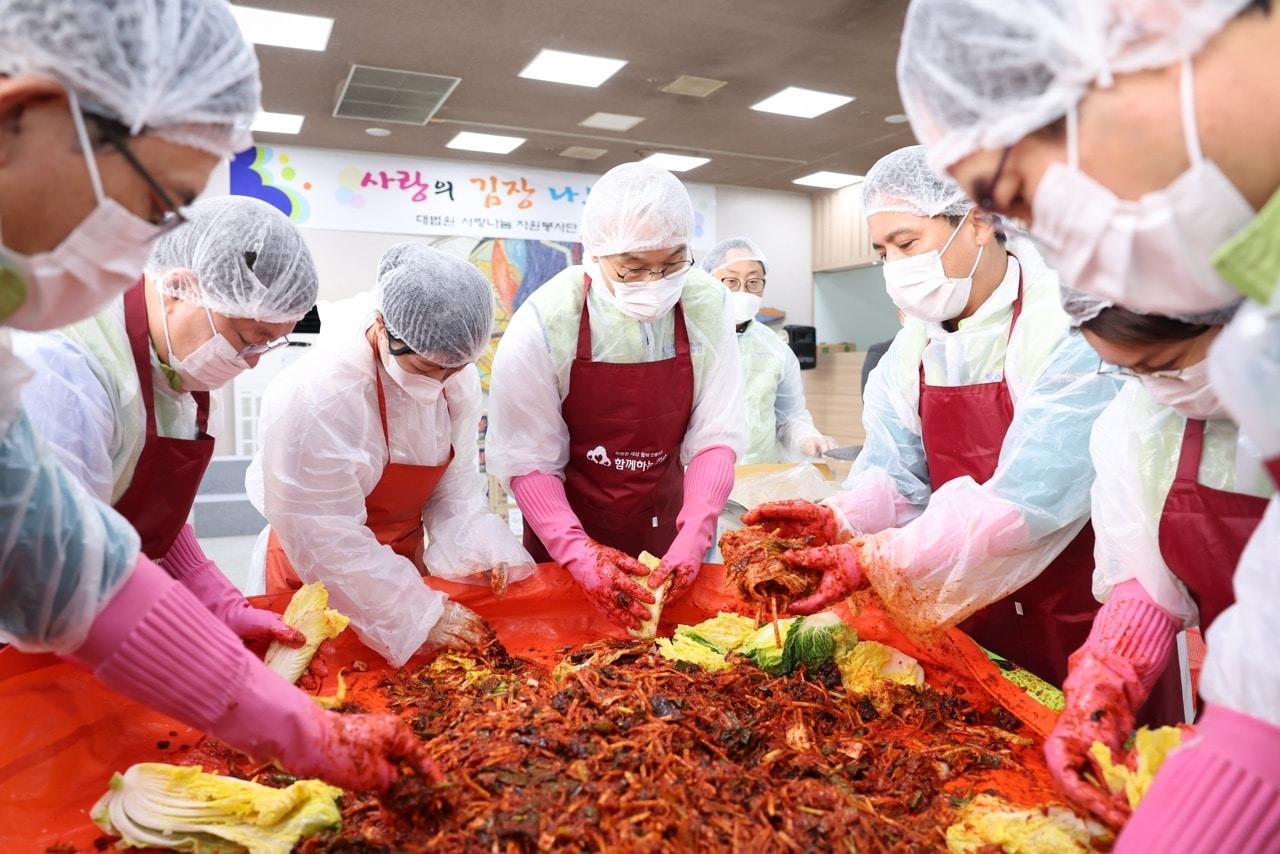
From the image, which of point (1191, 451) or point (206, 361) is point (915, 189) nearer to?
point (1191, 451)

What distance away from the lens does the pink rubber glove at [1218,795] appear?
3.43ft

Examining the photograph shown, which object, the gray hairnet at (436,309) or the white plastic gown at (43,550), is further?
the gray hairnet at (436,309)

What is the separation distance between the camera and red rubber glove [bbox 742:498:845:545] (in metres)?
2.63

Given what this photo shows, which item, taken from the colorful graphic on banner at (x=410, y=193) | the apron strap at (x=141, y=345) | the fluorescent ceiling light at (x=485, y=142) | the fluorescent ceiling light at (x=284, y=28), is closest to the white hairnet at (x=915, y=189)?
the apron strap at (x=141, y=345)

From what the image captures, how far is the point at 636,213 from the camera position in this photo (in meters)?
2.76

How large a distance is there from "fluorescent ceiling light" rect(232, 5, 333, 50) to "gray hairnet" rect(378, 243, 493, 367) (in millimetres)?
4282

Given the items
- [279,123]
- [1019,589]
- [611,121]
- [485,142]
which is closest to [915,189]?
[1019,589]

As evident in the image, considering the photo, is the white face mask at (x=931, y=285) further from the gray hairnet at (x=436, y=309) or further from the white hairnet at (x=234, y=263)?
the white hairnet at (x=234, y=263)

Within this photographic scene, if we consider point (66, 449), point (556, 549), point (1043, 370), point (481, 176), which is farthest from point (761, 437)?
point (481, 176)

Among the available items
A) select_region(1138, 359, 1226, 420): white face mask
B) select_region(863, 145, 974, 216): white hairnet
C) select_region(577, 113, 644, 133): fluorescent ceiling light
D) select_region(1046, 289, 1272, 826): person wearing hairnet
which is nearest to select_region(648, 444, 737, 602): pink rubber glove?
select_region(863, 145, 974, 216): white hairnet

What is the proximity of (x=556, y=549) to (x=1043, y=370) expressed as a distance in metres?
1.57

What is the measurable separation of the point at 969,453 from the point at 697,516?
0.91 m

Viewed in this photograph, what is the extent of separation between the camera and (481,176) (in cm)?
952

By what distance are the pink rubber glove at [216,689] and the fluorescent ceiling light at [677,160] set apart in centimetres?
873
